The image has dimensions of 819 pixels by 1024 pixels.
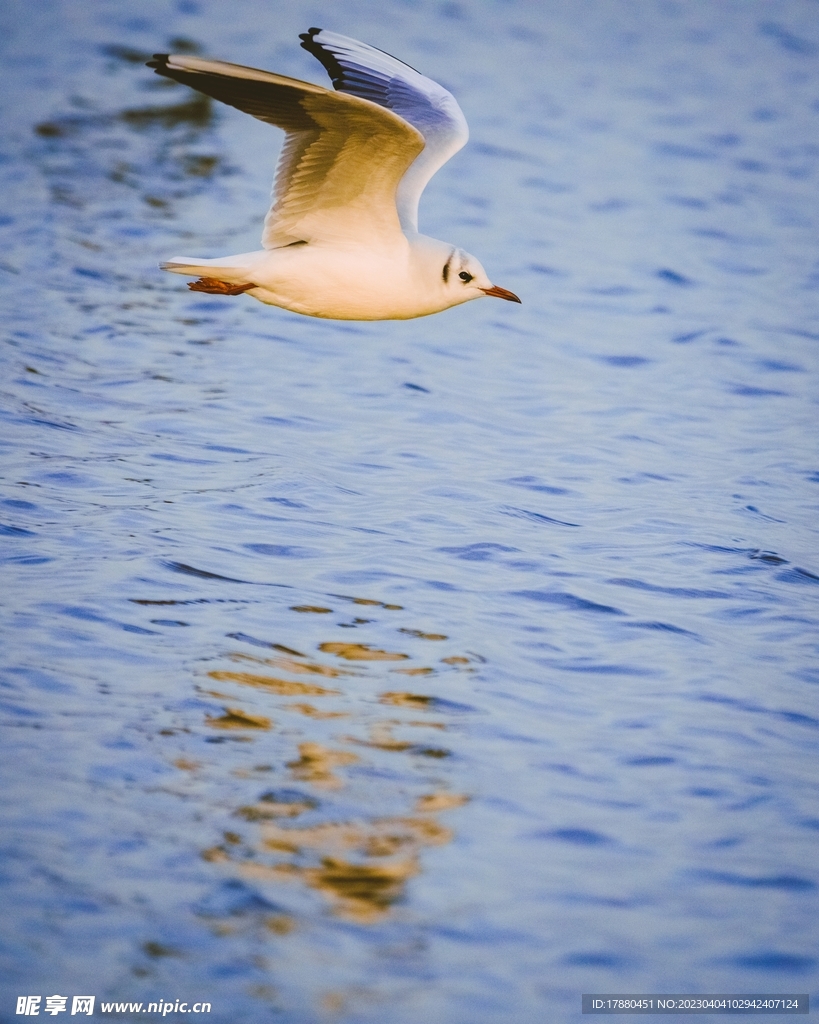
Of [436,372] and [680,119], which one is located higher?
[680,119]

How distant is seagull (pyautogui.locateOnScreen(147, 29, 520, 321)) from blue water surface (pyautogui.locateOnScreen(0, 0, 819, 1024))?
1.14m

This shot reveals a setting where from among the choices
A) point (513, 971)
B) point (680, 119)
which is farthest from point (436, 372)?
point (680, 119)

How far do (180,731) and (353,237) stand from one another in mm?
2447

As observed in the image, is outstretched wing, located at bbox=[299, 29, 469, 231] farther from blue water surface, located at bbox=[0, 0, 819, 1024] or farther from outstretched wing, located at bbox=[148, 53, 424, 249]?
blue water surface, located at bbox=[0, 0, 819, 1024]

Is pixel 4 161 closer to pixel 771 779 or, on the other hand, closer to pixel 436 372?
pixel 436 372

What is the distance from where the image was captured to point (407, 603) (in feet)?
20.8

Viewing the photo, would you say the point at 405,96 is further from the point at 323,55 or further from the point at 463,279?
the point at 463,279

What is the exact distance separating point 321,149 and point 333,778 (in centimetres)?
257

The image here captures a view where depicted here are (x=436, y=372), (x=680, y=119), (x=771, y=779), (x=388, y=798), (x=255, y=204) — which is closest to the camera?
(x=388, y=798)

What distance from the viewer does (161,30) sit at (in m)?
16.4

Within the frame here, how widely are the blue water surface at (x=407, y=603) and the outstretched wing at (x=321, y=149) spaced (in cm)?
144

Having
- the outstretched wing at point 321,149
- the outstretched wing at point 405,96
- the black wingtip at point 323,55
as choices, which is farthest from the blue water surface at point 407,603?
the black wingtip at point 323,55

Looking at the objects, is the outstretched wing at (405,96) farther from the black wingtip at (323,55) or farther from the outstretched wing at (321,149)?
the outstretched wing at (321,149)

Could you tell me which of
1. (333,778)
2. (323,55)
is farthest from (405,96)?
(333,778)
